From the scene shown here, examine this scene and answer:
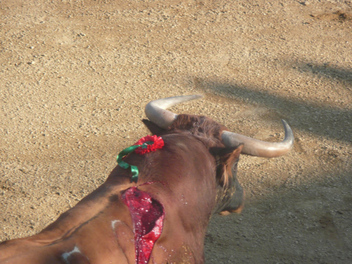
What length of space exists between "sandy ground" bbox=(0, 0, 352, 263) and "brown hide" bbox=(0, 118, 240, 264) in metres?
1.13

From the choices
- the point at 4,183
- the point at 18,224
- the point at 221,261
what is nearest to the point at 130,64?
the point at 4,183

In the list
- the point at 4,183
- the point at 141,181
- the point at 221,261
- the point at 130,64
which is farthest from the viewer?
the point at 130,64

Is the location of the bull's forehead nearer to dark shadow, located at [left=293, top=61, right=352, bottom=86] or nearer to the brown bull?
the brown bull

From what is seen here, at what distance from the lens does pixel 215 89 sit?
5.49m

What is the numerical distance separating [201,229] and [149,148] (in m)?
0.53

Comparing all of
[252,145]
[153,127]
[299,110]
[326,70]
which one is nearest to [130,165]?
[153,127]

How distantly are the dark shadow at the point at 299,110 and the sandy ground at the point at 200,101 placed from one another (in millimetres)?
20

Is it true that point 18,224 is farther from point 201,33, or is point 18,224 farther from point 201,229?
point 201,33

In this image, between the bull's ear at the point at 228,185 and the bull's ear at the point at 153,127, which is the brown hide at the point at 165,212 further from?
the bull's ear at the point at 153,127

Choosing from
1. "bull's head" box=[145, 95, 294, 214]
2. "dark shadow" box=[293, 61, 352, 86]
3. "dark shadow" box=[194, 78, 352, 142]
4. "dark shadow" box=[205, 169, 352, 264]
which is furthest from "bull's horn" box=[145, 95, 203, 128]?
"dark shadow" box=[293, 61, 352, 86]

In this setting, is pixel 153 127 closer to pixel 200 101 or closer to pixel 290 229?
pixel 290 229

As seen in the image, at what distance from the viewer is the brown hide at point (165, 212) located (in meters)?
1.79

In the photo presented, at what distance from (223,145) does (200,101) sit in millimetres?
2536

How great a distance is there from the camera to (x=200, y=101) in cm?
528
